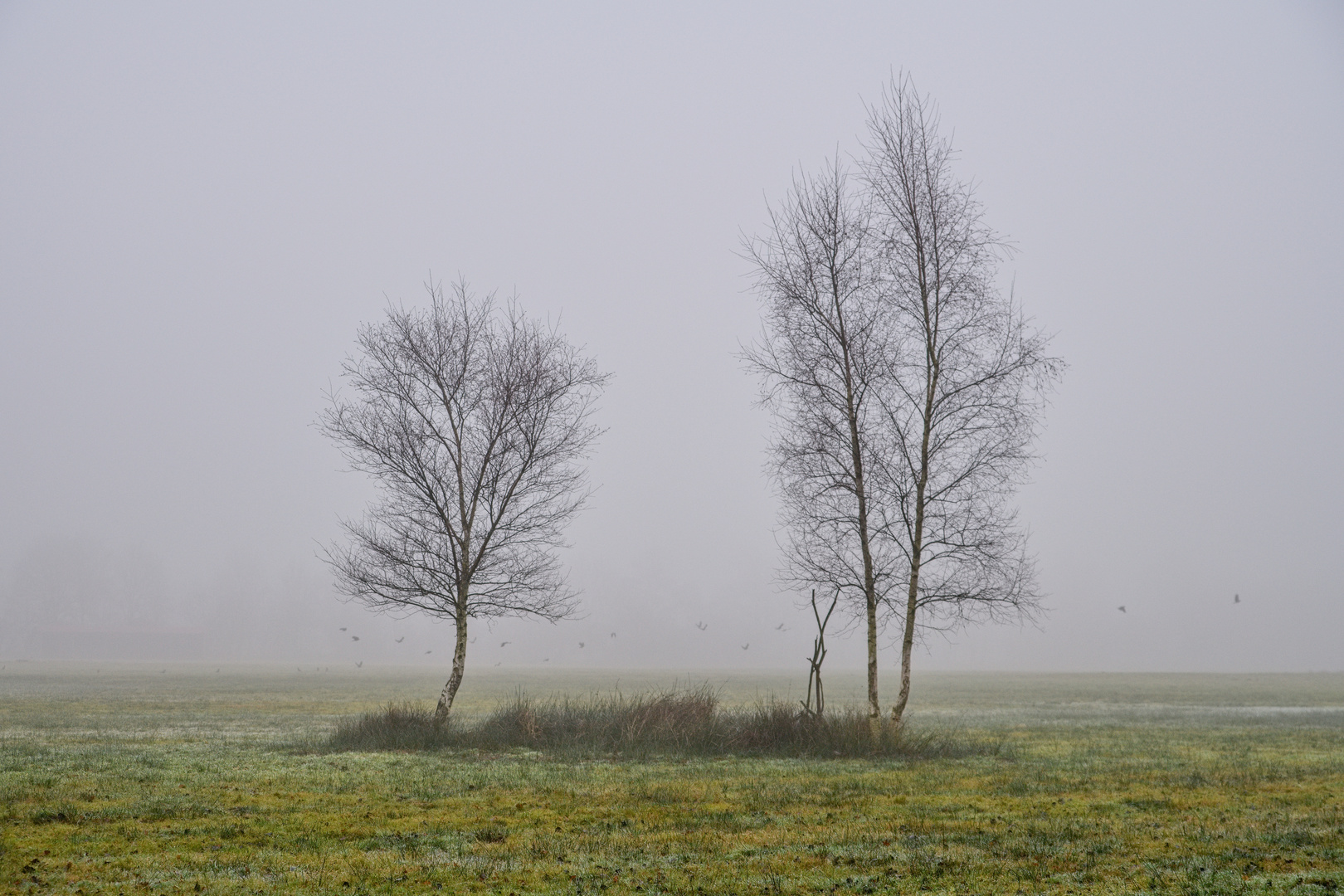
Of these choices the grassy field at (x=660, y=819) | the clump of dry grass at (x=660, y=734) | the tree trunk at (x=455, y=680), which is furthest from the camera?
the tree trunk at (x=455, y=680)

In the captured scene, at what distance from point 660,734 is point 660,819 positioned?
9302 millimetres

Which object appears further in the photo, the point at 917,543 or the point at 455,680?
the point at 455,680

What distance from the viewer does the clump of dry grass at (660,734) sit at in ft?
73.8

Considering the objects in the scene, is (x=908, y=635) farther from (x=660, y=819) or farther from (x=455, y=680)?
(x=455, y=680)

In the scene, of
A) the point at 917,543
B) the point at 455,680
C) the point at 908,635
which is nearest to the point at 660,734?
the point at 455,680

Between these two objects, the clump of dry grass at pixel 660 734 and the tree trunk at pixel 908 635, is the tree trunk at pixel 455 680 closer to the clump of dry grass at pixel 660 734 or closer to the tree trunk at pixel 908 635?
the clump of dry grass at pixel 660 734

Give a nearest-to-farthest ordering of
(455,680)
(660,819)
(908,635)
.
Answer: (660,819) < (908,635) < (455,680)

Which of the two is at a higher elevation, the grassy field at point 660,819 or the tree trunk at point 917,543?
the tree trunk at point 917,543

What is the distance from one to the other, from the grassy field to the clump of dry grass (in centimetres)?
115

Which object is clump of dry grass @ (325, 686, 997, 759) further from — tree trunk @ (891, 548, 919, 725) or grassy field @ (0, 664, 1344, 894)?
grassy field @ (0, 664, 1344, 894)

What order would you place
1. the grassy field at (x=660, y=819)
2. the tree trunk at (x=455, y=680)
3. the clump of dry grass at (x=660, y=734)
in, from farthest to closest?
the tree trunk at (x=455, y=680) → the clump of dry grass at (x=660, y=734) → the grassy field at (x=660, y=819)

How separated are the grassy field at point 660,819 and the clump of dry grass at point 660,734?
1.15 metres

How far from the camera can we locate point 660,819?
13.8 metres

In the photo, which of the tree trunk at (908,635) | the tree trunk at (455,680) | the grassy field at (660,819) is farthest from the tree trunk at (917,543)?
the tree trunk at (455,680)
